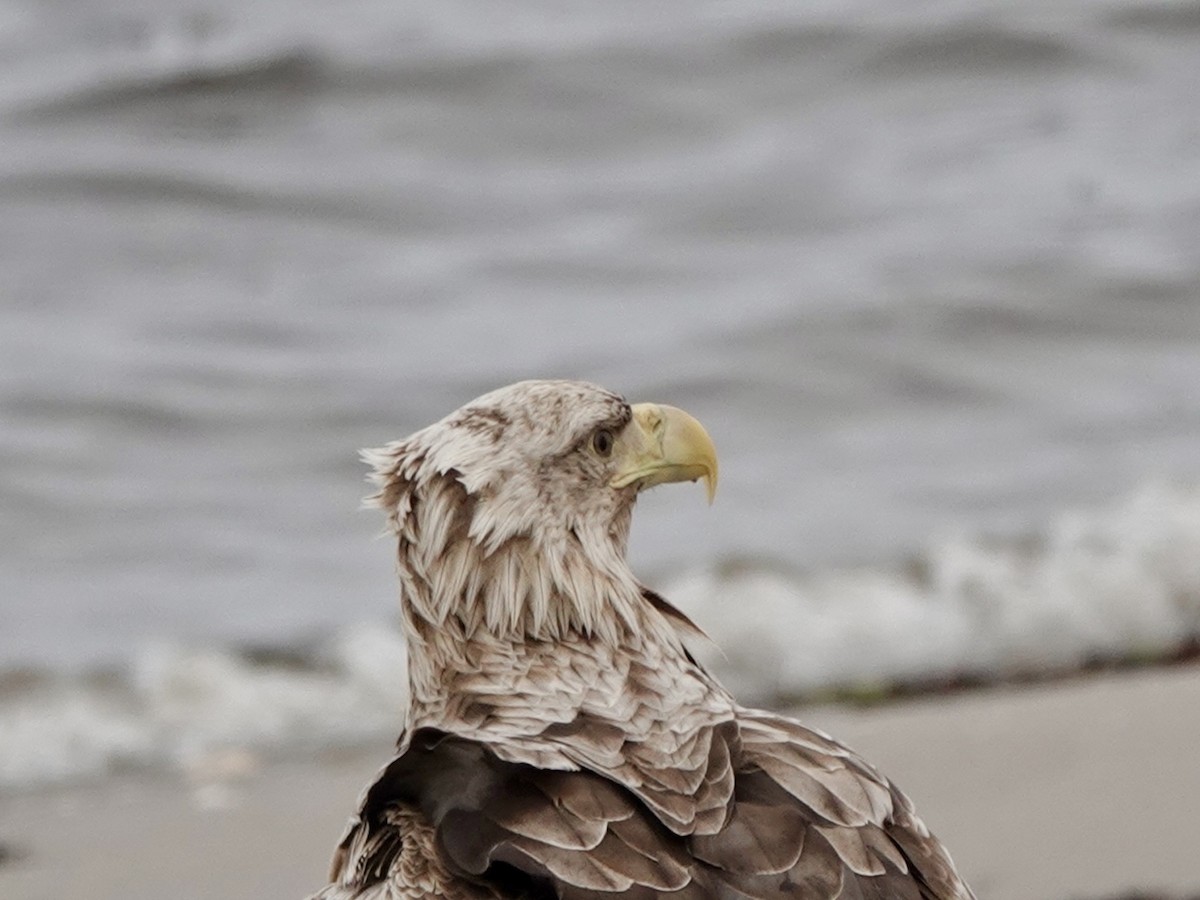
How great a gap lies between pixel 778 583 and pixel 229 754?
2.65m

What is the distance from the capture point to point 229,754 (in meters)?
7.97

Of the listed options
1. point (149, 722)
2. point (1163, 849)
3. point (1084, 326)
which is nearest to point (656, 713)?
point (1163, 849)

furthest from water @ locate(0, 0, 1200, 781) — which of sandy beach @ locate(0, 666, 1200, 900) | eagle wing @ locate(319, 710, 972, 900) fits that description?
eagle wing @ locate(319, 710, 972, 900)

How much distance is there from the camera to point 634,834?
3.79m

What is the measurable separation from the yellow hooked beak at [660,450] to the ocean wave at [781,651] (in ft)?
11.0

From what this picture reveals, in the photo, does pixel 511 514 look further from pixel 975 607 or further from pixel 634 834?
pixel 975 607

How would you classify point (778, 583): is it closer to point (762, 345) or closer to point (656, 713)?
point (762, 345)

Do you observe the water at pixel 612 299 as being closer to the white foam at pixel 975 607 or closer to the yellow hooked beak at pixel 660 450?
the white foam at pixel 975 607

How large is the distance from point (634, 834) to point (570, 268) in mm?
10320

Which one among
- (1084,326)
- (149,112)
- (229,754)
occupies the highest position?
(149,112)

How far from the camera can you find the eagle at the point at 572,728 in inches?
149

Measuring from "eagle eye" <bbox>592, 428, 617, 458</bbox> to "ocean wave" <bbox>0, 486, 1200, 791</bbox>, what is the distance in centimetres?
341

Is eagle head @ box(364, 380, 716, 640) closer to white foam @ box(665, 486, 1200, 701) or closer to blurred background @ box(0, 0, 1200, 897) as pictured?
blurred background @ box(0, 0, 1200, 897)

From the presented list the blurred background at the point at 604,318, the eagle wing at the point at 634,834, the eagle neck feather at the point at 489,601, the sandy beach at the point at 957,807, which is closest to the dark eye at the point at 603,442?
the eagle neck feather at the point at 489,601
